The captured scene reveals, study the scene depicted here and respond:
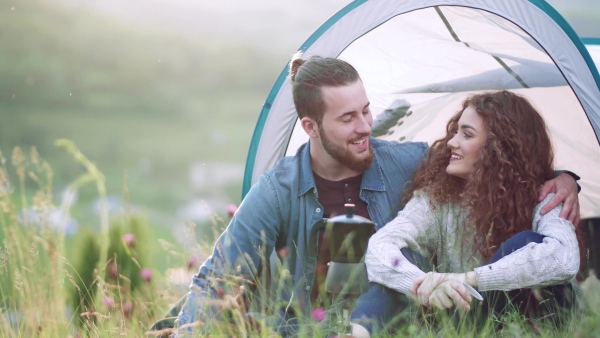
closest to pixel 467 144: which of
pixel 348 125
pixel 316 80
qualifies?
pixel 348 125

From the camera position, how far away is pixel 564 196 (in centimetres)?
326

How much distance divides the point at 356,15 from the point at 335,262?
1.87 metres

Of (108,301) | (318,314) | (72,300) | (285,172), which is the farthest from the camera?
(72,300)

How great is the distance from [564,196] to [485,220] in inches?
12.4

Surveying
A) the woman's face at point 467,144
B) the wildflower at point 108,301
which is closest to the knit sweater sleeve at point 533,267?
the woman's face at point 467,144

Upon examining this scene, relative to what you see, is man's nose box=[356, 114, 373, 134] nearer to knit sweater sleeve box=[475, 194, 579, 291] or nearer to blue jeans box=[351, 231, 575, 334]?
blue jeans box=[351, 231, 575, 334]

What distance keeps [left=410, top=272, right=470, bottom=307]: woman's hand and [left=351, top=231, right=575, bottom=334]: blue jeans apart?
8 centimetres

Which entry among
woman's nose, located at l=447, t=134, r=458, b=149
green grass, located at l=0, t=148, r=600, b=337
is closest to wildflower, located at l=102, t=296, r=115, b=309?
green grass, located at l=0, t=148, r=600, b=337

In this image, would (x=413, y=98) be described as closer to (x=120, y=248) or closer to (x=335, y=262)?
(x=120, y=248)

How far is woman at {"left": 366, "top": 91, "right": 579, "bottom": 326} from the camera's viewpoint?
119 inches

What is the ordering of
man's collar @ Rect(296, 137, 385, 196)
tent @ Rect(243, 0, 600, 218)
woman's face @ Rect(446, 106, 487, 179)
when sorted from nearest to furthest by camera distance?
woman's face @ Rect(446, 106, 487, 179), man's collar @ Rect(296, 137, 385, 196), tent @ Rect(243, 0, 600, 218)

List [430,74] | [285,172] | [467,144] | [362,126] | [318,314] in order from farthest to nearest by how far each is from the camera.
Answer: [430,74] → [285,172] → [362,126] → [467,144] → [318,314]

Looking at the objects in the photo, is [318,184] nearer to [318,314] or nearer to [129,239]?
[129,239]

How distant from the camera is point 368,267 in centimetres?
322
